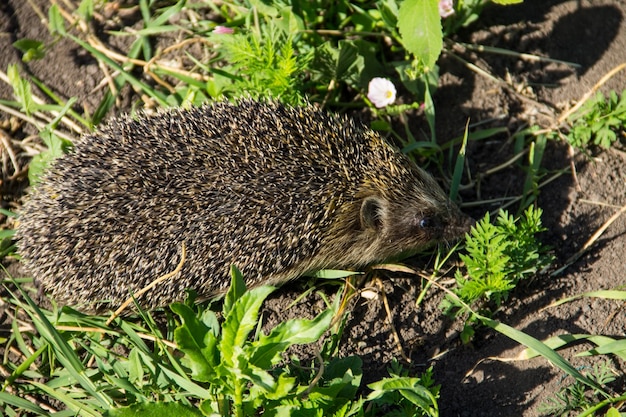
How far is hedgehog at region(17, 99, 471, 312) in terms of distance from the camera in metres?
4.67

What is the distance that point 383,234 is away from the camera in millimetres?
5379

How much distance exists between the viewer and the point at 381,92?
557 centimetres

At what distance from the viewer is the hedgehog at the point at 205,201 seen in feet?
15.3

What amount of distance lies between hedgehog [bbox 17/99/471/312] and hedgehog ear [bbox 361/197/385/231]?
0.6 inches

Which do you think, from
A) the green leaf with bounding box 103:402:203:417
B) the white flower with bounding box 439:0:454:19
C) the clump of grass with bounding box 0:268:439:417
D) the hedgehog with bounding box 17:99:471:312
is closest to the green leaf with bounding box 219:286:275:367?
the clump of grass with bounding box 0:268:439:417

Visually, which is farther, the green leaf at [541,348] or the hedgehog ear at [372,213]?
the hedgehog ear at [372,213]

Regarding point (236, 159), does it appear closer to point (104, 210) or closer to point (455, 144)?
point (104, 210)

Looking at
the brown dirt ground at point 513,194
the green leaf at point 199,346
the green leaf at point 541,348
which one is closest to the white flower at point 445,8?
the brown dirt ground at point 513,194

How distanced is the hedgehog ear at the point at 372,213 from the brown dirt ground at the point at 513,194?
51 centimetres

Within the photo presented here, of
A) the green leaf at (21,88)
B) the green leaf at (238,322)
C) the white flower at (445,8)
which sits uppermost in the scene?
the white flower at (445,8)

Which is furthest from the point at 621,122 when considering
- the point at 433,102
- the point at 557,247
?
the point at 433,102

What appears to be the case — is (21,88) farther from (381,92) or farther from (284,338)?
(284,338)

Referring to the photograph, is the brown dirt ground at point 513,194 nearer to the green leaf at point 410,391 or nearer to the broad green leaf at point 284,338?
the green leaf at point 410,391

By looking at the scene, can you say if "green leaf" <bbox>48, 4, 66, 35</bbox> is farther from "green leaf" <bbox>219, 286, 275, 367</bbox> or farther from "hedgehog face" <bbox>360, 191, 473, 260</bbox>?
"green leaf" <bbox>219, 286, 275, 367</bbox>
